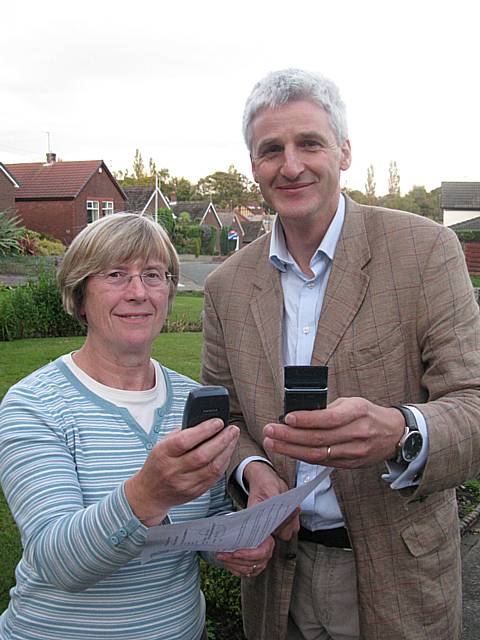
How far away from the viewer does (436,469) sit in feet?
6.46

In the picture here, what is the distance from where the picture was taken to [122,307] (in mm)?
2379

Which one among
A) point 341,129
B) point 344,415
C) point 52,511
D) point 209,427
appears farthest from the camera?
point 341,129

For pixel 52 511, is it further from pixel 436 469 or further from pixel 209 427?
pixel 436 469

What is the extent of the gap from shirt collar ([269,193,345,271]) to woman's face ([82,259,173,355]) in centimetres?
45

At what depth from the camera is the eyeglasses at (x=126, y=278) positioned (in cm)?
239

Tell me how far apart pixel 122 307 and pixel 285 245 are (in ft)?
2.15

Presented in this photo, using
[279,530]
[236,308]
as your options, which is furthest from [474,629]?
[236,308]

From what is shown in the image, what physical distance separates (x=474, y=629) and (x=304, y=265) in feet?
10.3

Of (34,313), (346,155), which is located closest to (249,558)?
(346,155)

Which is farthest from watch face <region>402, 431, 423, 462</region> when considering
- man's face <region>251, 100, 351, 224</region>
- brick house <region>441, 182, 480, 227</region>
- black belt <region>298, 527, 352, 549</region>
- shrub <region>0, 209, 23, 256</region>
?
brick house <region>441, 182, 480, 227</region>

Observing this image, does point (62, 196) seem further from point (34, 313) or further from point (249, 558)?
point (249, 558)

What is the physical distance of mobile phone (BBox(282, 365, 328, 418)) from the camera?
1.69 metres

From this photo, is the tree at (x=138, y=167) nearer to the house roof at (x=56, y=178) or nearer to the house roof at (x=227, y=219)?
the house roof at (x=227, y=219)

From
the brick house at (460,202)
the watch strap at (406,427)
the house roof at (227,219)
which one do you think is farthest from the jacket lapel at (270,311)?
the house roof at (227,219)
